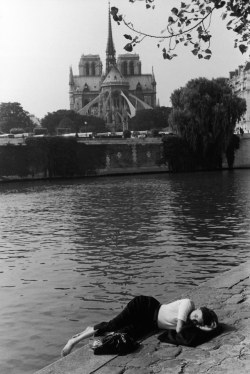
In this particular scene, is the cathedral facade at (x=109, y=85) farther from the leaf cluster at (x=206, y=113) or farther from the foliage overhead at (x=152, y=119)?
the leaf cluster at (x=206, y=113)

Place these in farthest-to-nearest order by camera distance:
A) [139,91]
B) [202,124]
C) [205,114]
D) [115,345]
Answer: [139,91] → [202,124] → [205,114] → [115,345]

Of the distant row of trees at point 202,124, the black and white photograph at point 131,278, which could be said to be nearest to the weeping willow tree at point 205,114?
the distant row of trees at point 202,124

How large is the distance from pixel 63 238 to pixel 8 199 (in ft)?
60.5

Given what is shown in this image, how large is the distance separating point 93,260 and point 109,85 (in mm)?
132129

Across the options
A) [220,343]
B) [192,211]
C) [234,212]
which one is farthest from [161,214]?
[220,343]

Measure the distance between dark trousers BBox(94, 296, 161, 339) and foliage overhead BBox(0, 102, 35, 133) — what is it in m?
117

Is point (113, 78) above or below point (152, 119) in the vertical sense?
above

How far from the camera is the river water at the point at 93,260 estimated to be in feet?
30.2

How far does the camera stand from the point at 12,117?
123500mm

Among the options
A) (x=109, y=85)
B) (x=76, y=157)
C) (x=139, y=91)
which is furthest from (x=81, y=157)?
(x=139, y=91)

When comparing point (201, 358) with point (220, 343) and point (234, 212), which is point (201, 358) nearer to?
point (220, 343)

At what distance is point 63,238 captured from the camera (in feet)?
61.5

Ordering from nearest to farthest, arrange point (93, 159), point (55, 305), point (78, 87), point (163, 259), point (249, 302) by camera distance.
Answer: point (249, 302) < point (55, 305) < point (163, 259) < point (93, 159) < point (78, 87)

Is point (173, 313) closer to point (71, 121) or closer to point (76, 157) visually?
point (76, 157)
